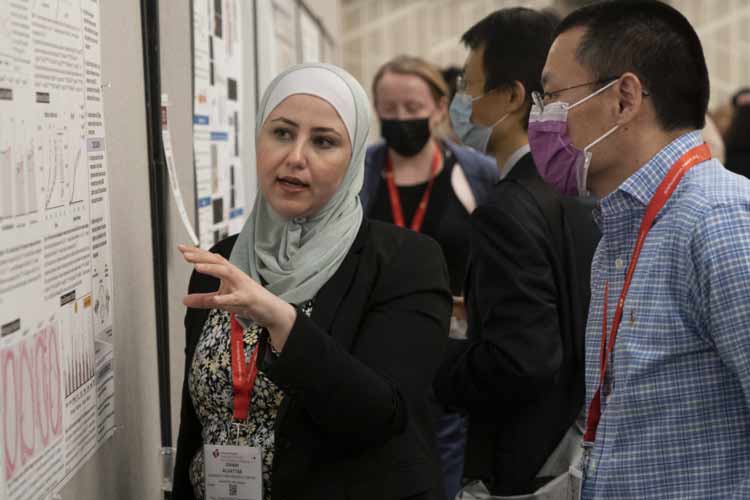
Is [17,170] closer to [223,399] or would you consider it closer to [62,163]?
[62,163]

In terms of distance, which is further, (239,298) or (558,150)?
(558,150)

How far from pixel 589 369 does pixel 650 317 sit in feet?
0.79

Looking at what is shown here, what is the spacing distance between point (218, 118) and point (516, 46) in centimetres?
88

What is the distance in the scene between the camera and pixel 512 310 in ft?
A: 7.04

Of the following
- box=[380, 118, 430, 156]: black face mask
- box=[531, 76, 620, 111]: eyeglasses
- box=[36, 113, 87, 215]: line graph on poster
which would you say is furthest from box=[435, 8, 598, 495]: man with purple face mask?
box=[380, 118, 430, 156]: black face mask

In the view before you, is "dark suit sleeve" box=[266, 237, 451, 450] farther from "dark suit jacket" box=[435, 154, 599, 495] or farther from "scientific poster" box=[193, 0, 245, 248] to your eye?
"scientific poster" box=[193, 0, 245, 248]

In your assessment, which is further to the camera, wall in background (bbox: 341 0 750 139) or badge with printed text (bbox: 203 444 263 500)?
wall in background (bbox: 341 0 750 139)

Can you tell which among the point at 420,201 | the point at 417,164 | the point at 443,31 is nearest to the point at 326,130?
the point at 420,201

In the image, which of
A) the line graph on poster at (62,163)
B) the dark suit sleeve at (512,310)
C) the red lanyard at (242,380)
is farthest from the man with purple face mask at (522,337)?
the line graph on poster at (62,163)

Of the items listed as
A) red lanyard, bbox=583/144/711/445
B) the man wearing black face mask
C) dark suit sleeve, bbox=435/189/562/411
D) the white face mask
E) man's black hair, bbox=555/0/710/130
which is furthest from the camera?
the man wearing black face mask

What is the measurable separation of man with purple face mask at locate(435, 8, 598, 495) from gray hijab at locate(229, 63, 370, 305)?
43cm

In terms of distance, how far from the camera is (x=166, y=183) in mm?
2146

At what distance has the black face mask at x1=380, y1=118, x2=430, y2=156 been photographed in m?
3.76

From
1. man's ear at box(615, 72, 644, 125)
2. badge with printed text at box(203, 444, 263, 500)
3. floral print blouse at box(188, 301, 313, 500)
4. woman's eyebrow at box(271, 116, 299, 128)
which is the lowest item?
badge with printed text at box(203, 444, 263, 500)
